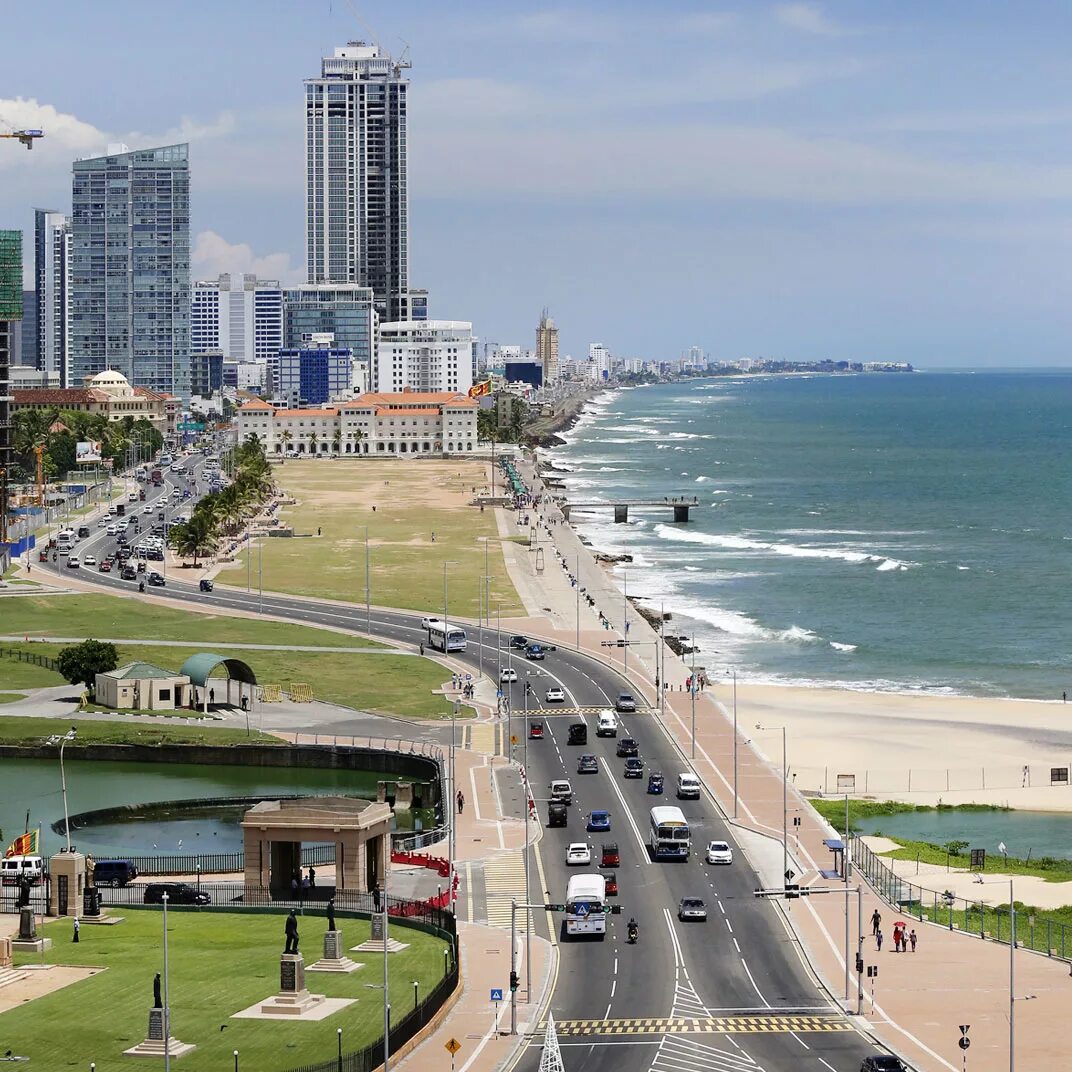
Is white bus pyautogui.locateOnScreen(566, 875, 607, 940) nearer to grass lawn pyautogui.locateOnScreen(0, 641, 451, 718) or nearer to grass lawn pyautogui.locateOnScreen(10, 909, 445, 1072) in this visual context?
grass lawn pyautogui.locateOnScreen(10, 909, 445, 1072)

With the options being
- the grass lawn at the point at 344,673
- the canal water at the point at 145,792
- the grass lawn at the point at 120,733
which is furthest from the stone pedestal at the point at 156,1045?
the grass lawn at the point at 344,673

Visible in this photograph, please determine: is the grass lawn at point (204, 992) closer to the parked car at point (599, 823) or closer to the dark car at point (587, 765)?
the parked car at point (599, 823)

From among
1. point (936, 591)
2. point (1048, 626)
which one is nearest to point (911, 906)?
point (1048, 626)

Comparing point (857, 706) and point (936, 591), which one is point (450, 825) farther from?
point (936, 591)

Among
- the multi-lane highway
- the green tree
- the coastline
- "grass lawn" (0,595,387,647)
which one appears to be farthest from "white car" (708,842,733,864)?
"grass lawn" (0,595,387,647)

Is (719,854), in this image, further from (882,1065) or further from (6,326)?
(6,326)

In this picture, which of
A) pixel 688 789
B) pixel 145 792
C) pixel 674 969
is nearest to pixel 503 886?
pixel 674 969
